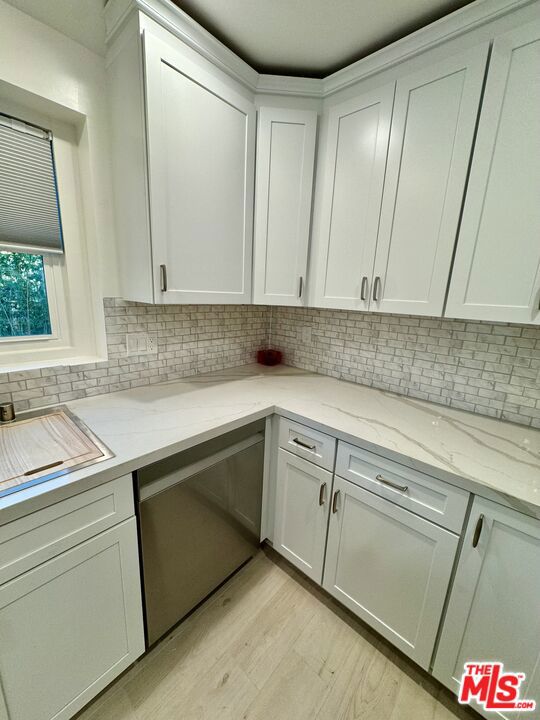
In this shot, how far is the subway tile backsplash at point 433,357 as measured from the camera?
1.24m

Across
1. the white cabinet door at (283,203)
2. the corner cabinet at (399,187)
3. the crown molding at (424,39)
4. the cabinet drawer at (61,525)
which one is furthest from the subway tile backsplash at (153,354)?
the crown molding at (424,39)

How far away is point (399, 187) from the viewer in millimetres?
1210

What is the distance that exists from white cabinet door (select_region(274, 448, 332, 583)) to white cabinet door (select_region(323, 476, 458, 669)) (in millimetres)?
52

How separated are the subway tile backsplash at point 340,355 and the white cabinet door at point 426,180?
31 cm

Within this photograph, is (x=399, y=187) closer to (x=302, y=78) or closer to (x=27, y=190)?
(x=302, y=78)

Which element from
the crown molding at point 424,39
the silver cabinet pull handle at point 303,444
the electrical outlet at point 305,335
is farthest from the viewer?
the electrical outlet at point 305,335

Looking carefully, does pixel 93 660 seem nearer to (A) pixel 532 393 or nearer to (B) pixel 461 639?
(B) pixel 461 639

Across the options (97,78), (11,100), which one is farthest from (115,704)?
(97,78)

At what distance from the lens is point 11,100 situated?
108 centimetres

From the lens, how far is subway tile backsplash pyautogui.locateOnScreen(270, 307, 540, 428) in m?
1.24

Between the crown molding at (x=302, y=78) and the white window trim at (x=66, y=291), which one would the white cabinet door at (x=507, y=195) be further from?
the white window trim at (x=66, y=291)

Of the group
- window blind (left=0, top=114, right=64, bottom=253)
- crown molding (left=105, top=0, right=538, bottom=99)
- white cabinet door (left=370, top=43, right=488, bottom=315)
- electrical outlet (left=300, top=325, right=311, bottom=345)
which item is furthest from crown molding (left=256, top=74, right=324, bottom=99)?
electrical outlet (left=300, top=325, right=311, bottom=345)

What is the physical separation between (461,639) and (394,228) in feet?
5.05

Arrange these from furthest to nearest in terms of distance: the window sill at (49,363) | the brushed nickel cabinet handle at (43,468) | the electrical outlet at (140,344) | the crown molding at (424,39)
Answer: the electrical outlet at (140,344)
the window sill at (49,363)
the crown molding at (424,39)
the brushed nickel cabinet handle at (43,468)
